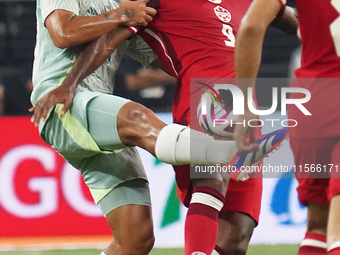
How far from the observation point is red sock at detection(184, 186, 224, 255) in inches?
93.0

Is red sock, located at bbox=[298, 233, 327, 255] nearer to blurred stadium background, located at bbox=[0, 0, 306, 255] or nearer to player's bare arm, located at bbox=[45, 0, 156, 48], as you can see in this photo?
player's bare arm, located at bbox=[45, 0, 156, 48]

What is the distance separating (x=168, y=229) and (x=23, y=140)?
1502mm

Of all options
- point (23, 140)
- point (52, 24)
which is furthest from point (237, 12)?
point (23, 140)

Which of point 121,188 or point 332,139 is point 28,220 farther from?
point 332,139

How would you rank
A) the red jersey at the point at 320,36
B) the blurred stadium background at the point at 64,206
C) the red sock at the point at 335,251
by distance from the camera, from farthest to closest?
the blurred stadium background at the point at 64,206 → the red jersey at the point at 320,36 → the red sock at the point at 335,251

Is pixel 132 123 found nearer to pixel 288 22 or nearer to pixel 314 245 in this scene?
pixel 314 245

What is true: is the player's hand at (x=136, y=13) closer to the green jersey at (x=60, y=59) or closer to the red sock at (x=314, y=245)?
the green jersey at (x=60, y=59)

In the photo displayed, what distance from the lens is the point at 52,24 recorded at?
2578 millimetres

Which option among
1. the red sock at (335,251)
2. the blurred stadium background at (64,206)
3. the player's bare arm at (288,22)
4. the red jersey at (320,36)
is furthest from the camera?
the blurred stadium background at (64,206)

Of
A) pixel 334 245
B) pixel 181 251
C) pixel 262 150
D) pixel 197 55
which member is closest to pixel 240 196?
pixel 262 150

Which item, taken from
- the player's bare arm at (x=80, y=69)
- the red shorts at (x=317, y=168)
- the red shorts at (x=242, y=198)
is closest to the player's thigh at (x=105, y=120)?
the player's bare arm at (x=80, y=69)

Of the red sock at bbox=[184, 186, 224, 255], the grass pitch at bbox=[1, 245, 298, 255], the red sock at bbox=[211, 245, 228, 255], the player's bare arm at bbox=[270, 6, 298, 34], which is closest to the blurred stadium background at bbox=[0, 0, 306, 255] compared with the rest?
the grass pitch at bbox=[1, 245, 298, 255]

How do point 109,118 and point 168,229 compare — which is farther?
point 168,229

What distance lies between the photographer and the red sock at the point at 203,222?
93.0 inches
